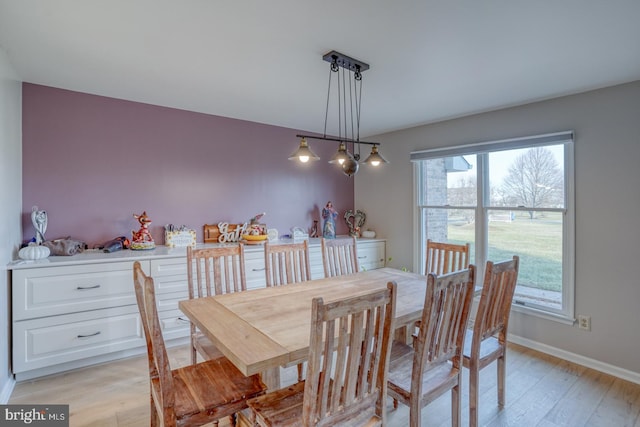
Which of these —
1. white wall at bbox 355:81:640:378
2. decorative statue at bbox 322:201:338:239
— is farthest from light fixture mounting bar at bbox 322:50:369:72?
decorative statue at bbox 322:201:338:239

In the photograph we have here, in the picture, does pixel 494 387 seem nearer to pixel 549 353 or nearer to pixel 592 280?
pixel 549 353

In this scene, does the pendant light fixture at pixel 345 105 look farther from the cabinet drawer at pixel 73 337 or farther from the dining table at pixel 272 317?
the cabinet drawer at pixel 73 337

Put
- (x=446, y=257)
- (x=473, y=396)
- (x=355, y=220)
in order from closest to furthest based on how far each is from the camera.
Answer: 1. (x=473, y=396)
2. (x=446, y=257)
3. (x=355, y=220)

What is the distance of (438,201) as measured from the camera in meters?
3.96

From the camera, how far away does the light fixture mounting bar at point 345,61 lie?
2.16 meters

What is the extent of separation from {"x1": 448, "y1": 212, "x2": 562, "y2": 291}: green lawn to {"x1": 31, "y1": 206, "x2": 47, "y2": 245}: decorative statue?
4165 millimetres

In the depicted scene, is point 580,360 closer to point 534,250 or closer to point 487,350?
point 534,250

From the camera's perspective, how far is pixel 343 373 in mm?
1310

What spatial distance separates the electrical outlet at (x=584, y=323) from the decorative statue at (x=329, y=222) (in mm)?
2640

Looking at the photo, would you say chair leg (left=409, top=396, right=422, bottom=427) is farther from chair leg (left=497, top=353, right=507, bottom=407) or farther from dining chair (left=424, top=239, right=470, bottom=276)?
dining chair (left=424, top=239, right=470, bottom=276)

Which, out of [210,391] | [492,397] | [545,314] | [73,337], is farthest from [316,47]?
[545,314]

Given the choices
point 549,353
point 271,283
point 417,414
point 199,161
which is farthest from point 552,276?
point 199,161

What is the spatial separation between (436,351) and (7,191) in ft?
9.77

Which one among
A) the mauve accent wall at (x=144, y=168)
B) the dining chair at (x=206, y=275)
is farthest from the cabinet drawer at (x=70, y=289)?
the dining chair at (x=206, y=275)
